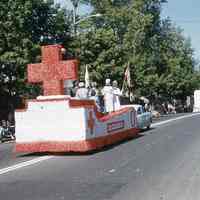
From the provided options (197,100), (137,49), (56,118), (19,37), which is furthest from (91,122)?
(197,100)

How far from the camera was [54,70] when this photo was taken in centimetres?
1762

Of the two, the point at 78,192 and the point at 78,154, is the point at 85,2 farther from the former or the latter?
the point at 78,192

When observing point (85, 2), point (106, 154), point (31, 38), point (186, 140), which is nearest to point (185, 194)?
point (106, 154)

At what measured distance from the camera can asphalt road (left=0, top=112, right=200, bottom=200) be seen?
10.3 m

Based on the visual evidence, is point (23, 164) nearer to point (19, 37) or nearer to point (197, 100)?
point (19, 37)

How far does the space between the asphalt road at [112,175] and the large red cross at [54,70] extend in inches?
76.4

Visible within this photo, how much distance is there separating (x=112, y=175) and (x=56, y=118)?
4.85 m

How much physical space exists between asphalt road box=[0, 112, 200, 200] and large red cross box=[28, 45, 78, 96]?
1940 mm

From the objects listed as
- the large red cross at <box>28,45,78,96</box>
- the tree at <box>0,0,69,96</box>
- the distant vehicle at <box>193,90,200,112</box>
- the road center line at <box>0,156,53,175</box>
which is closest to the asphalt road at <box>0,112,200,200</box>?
the road center line at <box>0,156,53,175</box>

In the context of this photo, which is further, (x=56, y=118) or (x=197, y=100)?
(x=197, y=100)

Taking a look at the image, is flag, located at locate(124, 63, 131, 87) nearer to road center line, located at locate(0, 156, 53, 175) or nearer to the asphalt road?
the asphalt road

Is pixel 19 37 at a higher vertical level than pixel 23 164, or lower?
higher

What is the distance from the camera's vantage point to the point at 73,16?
4603cm

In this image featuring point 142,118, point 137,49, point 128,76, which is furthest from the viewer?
point 137,49
